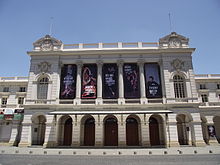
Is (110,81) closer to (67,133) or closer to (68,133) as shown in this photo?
(68,133)

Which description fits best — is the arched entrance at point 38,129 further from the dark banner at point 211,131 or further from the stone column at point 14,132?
the dark banner at point 211,131

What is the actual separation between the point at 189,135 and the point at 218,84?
1520 centimetres

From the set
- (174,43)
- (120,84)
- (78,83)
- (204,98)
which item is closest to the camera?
(120,84)

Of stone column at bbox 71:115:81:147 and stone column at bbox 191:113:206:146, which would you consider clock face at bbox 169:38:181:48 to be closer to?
stone column at bbox 191:113:206:146

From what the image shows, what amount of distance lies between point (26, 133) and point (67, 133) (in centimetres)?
610

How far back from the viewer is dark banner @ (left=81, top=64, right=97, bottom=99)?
2662cm

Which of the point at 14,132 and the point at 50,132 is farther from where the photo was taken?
the point at 14,132

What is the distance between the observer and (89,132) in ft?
86.5

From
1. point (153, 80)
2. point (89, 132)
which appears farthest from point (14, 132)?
point (153, 80)

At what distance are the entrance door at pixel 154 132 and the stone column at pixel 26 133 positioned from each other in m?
18.9

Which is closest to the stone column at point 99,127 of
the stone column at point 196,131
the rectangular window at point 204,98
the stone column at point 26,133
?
the stone column at point 26,133

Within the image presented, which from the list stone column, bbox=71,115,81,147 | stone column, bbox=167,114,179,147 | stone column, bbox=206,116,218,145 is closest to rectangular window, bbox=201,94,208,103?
Answer: stone column, bbox=206,116,218,145

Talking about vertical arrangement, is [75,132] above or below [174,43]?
below

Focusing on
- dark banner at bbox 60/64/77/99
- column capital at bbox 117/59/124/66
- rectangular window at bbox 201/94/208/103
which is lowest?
rectangular window at bbox 201/94/208/103
